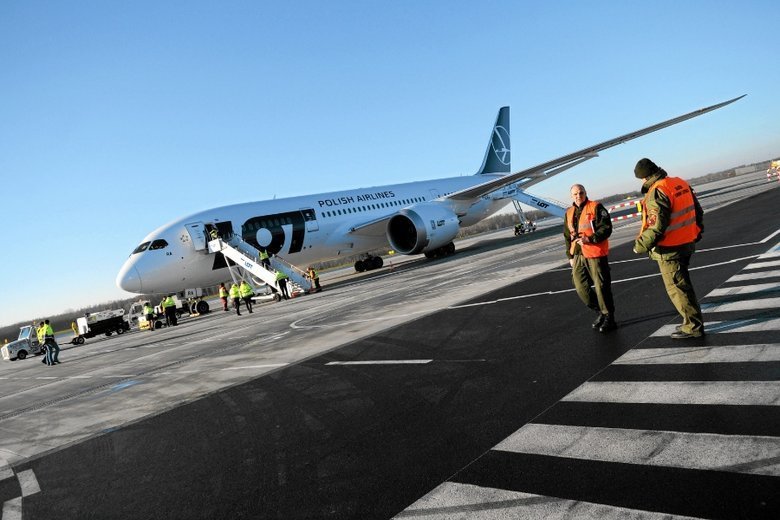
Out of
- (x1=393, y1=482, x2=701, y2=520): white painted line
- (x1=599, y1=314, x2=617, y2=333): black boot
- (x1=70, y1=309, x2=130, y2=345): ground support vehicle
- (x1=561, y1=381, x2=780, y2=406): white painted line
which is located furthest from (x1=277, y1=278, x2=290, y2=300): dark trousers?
(x1=393, y1=482, x2=701, y2=520): white painted line

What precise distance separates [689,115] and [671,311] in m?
17.0

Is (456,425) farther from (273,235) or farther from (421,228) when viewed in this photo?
(273,235)

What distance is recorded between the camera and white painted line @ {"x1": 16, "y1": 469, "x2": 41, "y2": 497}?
4.78 meters

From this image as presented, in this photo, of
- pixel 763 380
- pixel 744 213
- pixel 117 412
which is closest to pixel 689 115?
pixel 744 213

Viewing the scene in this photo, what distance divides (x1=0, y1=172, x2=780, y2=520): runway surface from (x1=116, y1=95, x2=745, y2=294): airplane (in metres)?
13.2

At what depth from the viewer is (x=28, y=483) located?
5.04m

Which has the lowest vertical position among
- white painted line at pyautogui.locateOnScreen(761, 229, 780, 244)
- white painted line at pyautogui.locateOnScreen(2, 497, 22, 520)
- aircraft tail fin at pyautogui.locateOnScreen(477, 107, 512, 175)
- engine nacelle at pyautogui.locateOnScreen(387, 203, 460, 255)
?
white painted line at pyautogui.locateOnScreen(761, 229, 780, 244)

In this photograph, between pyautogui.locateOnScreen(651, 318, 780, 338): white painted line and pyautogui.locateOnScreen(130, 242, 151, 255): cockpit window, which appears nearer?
pyautogui.locateOnScreen(651, 318, 780, 338): white painted line

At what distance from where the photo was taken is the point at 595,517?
9.25 feet

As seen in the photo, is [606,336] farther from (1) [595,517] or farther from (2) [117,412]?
(2) [117,412]

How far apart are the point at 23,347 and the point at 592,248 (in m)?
29.7

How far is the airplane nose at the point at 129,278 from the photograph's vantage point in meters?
21.5

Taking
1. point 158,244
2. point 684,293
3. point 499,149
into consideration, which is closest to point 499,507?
point 684,293

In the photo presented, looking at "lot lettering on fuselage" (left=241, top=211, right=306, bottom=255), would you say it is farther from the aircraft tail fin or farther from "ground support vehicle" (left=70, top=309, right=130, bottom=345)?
the aircraft tail fin
